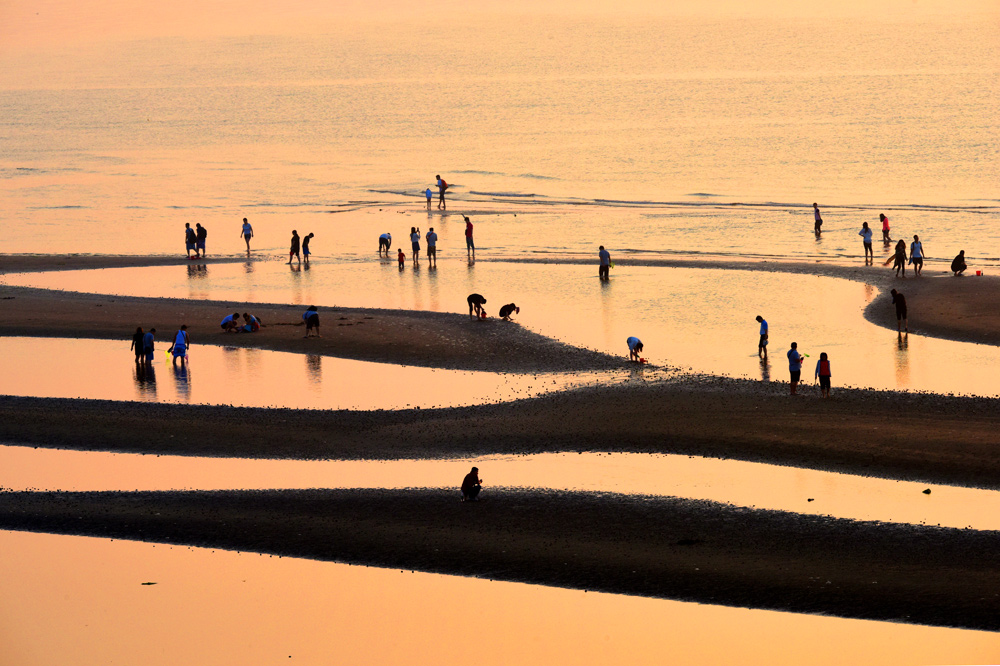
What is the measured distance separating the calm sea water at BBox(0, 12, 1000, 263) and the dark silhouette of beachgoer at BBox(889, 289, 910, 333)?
617 inches

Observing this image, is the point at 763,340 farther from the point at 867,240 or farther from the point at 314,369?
the point at 867,240

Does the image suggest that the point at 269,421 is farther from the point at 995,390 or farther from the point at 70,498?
the point at 995,390

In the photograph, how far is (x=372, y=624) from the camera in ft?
50.8

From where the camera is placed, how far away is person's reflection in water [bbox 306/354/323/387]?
1098 inches

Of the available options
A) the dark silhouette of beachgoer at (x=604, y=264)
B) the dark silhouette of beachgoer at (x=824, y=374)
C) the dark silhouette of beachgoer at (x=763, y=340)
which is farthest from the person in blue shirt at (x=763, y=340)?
the dark silhouette of beachgoer at (x=604, y=264)

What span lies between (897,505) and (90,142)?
415 ft

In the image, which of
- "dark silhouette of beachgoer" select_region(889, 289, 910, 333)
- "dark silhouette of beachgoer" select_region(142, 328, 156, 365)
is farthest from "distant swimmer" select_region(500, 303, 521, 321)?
"dark silhouette of beachgoer" select_region(889, 289, 910, 333)

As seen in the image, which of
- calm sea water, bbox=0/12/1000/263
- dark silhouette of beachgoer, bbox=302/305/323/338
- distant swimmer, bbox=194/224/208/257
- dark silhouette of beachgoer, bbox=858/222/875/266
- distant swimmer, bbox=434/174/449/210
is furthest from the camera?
distant swimmer, bbox=434/174/449/210

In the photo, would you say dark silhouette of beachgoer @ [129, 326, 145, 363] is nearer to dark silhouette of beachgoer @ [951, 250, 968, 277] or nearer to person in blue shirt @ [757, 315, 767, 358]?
person in blue shirt @ [757, 315, 767, 358]

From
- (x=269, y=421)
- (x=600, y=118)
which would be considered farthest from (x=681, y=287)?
(x=600, y=118)

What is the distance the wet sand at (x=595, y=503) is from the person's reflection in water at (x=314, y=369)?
97.1 inches

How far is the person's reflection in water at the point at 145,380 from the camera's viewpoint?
26688mm

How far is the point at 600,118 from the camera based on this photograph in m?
136

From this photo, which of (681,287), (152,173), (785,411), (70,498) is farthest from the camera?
(152,173)
